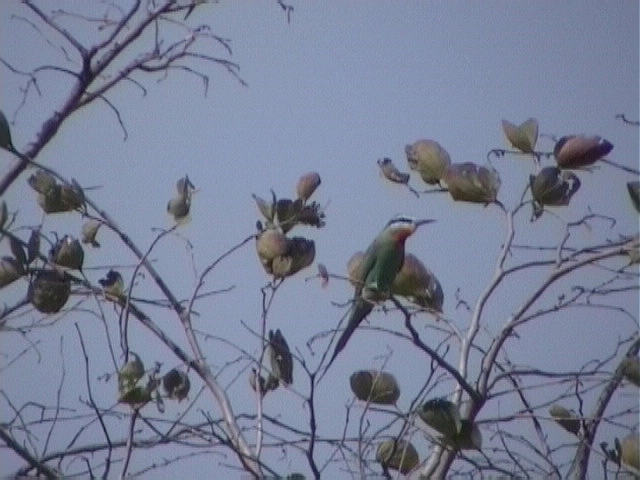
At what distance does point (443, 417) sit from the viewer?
7.57 feet

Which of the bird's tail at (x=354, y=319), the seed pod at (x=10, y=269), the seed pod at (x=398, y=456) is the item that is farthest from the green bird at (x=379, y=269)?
the seed pod at (x=10, y=269)

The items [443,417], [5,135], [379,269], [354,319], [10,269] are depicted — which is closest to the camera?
[443,417]

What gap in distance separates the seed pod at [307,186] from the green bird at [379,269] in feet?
0.79

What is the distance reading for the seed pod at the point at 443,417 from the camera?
2.31 metres

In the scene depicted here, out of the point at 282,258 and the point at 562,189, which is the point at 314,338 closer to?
the point at 282,258

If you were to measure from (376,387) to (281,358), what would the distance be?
221 millimetres

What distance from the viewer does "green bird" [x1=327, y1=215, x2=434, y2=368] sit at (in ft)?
8.63

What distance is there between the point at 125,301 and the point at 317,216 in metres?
0.49

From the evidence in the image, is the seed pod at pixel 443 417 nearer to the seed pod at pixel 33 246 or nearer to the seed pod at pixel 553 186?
the seed pod at pixel 553 186

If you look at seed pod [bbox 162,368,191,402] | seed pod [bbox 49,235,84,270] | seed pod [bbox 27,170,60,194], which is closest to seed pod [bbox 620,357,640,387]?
seed pod [bbox 162,368,191,402]

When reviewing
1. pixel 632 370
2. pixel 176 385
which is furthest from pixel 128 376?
pixel 632 370

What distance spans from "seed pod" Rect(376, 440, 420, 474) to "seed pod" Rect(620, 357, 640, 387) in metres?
0.49

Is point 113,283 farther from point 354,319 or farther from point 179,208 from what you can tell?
point 354,319

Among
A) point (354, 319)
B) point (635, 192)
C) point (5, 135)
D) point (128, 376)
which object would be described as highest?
point (635, 192)
